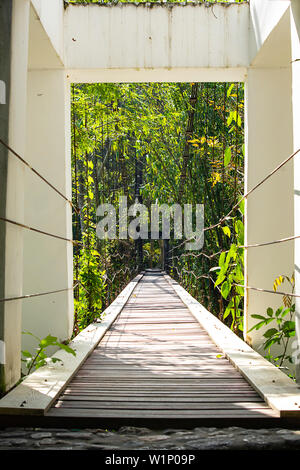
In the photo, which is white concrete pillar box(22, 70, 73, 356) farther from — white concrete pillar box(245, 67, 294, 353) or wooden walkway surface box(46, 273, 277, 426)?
white concrete pillar box(245, 67, 294, 353)

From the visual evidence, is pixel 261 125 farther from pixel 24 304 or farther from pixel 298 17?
pixel 24 304

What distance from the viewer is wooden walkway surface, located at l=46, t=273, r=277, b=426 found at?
1296 millimetres

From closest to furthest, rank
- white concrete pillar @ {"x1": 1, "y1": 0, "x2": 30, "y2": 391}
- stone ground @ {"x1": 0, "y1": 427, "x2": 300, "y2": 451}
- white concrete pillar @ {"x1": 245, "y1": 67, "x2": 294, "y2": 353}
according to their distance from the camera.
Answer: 1. stone ground @ {"x1": 0, "y1": 427, "x2": 300, "y2": 451}
2. white concrete pillar @ {"x1": 1, "y1": 0, "x2": 30, "y2": 391}
3. white concrete pillar @ {"x1": 245, "y1": 67, "x2": 294, "y2": 353}

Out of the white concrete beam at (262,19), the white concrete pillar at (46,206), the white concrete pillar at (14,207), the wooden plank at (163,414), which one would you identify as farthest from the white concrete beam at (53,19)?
the wooden plank at (163,414)

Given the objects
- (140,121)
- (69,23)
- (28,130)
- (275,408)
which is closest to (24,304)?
(28,130)

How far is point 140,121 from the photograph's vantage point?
490 centimetres

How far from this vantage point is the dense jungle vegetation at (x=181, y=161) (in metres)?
3.17

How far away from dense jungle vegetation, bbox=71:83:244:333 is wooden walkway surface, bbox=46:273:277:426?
0.47 meters

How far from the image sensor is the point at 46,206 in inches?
102

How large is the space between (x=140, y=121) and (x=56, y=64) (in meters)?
2.40

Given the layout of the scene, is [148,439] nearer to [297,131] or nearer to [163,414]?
[163,414]

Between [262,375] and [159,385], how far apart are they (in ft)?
1.08

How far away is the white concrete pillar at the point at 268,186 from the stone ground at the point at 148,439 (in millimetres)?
1347

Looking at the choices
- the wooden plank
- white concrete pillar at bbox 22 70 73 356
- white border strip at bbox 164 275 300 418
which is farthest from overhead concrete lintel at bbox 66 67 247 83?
the wooden plank
